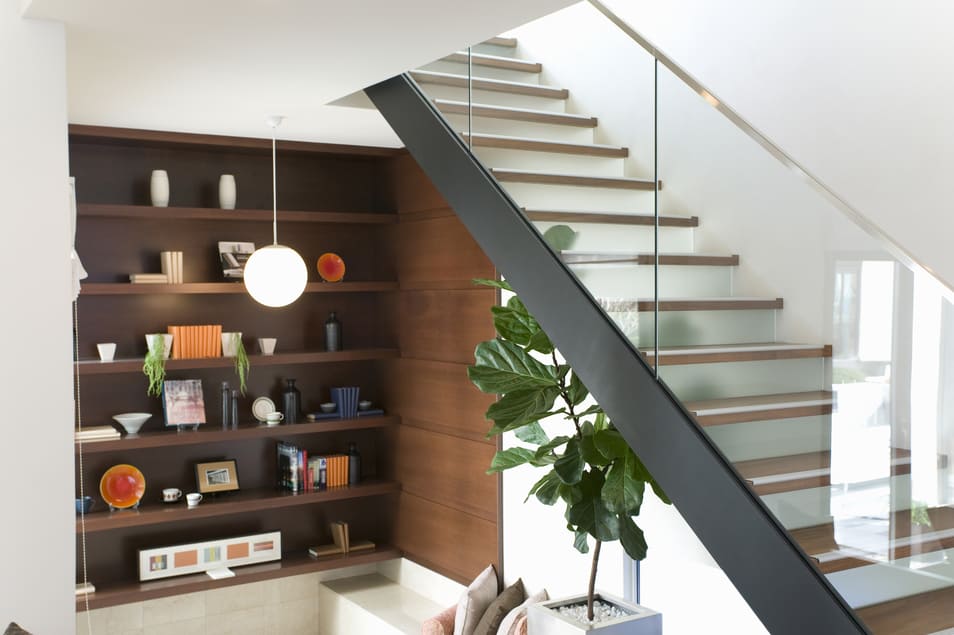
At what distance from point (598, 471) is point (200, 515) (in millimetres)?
2611

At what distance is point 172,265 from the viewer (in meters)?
5.25

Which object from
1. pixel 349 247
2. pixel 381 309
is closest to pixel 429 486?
pixel 381 309

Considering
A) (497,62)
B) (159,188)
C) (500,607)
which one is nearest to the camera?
(497,62)

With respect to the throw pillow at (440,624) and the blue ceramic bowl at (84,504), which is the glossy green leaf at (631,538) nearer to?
the throw pillow at (440,624)

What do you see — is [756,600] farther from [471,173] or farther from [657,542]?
[471,173]

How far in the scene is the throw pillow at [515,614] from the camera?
Answer: 13.8 ft

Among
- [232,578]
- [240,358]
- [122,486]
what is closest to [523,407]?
[240,358]

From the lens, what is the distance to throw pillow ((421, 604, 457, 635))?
4.65 meters

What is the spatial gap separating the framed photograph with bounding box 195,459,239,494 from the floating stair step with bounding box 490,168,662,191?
282 cm

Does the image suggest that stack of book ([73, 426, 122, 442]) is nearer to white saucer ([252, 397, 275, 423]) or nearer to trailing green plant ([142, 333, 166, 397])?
trailing green plant ([142, 333, 166, 397])

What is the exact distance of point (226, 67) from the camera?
3561mm

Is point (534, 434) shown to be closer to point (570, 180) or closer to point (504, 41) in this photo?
point (570, 180)

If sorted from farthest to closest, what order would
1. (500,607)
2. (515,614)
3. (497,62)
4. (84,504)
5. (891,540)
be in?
1. (84,504)
2. (500,607)
3. (515,614)
4. (497,62)
5. (891,540)

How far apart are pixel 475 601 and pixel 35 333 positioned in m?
2.48
